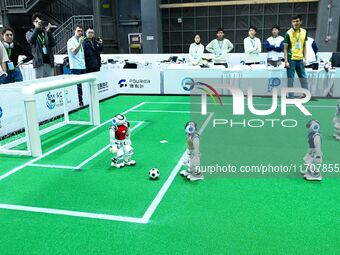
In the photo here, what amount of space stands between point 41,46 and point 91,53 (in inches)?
71.3

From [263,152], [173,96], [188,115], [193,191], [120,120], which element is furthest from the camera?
[173,96]

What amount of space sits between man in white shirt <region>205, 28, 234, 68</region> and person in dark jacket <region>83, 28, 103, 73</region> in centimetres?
356

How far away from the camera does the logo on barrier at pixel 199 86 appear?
10.6 m

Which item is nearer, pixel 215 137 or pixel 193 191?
pixel 193 191

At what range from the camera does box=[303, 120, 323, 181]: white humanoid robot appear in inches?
184

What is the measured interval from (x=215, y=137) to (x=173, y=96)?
4913 millimetres

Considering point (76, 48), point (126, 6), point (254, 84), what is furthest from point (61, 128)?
point (126, 6)

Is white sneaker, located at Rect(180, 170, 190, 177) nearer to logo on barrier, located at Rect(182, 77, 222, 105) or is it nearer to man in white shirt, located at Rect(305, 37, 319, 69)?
logo on barrier, located at Rect(182, 77, 222, 105)

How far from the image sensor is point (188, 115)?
29.1ft

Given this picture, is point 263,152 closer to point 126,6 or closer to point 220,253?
point 220,253

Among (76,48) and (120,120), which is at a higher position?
(76,48)

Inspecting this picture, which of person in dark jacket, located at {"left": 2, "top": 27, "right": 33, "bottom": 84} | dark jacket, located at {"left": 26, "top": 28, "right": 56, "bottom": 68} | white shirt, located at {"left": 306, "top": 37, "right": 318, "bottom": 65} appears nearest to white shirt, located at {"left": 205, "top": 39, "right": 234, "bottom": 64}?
white shirt, located at {"left": 306, "top": 37, "right": 318, "bottom": 65}

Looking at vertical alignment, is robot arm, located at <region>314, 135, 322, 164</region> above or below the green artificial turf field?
above

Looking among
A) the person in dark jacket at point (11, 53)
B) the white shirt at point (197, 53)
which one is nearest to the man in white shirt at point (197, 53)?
the white shirt at point (197, 53)
